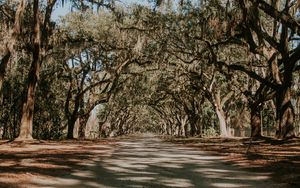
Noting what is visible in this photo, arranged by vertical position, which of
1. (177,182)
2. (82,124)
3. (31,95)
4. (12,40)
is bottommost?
(177,182)

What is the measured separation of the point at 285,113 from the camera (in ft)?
75.6

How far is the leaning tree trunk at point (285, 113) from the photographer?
23016mm

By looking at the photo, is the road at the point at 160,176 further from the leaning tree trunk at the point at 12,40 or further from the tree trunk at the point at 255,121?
the tree trunk at the point at 255,121

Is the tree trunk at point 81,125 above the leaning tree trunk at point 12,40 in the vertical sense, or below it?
below

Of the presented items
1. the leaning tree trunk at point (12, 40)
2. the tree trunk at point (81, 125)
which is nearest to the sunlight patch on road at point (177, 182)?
the leaning tree trunk at point (12, 40)

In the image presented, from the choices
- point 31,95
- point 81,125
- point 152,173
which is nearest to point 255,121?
point 31,95

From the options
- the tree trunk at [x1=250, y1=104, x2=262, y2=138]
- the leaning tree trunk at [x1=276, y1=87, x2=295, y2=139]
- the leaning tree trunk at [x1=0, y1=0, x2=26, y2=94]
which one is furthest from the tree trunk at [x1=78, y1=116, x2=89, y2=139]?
the leaning tree trunk at [x1=276, y1=87, x2=295, y2=139]

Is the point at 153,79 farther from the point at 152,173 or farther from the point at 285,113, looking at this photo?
the point at 152,173

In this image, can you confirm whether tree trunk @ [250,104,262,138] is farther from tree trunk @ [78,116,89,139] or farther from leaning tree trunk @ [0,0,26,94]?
leaning tree trunk @ [0,0,26,94]

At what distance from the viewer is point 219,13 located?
21.7m

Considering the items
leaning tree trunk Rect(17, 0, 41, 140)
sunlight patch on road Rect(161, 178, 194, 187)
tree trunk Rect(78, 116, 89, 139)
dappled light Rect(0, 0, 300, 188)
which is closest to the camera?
sunlight patch on road Rect(161, 178, 194, 187)

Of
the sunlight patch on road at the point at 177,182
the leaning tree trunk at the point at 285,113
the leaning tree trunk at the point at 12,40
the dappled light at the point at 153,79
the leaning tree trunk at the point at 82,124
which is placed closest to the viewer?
the sunlight patch on road at the point at 177,182

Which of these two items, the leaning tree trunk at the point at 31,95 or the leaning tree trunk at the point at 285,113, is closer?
the leaning tree trunk at the point at 285,113

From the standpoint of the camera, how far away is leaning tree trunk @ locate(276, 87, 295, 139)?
906 inches
